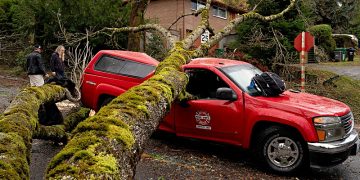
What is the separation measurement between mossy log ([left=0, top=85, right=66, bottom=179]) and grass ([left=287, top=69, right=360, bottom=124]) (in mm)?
8979

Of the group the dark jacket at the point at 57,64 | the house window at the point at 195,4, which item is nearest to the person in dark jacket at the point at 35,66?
the dark jacket at the point at 57,64

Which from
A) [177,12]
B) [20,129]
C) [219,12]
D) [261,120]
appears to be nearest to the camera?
[20,129]

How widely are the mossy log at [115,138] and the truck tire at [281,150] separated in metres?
1.64

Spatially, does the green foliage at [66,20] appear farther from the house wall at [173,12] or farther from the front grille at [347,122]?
the front grille at [347,122]

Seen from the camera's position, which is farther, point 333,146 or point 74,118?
point 74,118

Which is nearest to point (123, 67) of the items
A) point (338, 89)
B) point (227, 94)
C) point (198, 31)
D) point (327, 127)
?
point (227, 94)

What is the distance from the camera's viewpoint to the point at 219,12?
1300 inches

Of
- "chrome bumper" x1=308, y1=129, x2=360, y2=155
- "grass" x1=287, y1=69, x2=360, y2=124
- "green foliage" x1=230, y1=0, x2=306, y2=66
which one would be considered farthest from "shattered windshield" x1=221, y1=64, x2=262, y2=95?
"green foliage" x1=230, y1=0, x2=306, y2=66

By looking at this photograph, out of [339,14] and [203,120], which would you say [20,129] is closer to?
[203,120]

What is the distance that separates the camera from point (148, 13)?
30312 millimetres

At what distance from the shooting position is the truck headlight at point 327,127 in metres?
5.66

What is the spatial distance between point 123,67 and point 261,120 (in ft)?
11.5

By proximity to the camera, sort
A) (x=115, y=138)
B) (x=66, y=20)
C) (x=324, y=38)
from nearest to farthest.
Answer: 1. (x=115, y=138)
2. (x=66, y=20)
3. (x=324, y=38)

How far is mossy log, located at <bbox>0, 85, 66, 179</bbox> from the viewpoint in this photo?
11.0 ft
